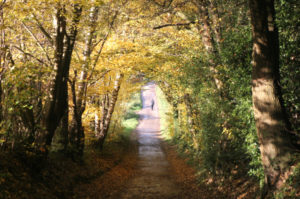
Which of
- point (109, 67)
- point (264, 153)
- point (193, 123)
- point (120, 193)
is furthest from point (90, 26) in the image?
point (193, 123)

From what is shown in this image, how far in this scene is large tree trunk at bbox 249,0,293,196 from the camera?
178 inches

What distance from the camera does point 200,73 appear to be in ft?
30.4

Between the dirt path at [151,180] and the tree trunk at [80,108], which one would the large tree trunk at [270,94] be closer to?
the dirt path at [151,180]

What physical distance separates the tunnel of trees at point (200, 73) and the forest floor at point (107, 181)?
1.38 feet

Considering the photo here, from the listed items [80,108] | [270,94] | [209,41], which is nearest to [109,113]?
[80,108]

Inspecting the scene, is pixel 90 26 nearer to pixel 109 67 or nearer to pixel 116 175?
pixel 109 67

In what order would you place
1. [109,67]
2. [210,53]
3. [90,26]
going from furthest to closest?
[109,67] → [90,26] → [210,53]

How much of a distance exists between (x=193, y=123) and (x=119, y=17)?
710 centimetres

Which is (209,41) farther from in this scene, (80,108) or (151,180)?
(151,180)

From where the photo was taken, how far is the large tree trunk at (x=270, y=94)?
4516mm

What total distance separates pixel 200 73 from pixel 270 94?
15.6ft

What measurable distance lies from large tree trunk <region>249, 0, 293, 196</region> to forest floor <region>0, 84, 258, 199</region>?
211cm

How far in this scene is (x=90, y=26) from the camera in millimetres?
8773

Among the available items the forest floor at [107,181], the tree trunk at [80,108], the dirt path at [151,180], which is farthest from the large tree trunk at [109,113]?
the tree trunk at [80,108]
